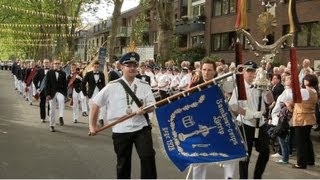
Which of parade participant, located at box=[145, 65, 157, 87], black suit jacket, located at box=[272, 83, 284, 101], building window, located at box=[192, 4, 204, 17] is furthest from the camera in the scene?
building window, located at box=[192, 4, 204, 17]

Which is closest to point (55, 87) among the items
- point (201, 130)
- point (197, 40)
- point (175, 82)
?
point (175, 82)

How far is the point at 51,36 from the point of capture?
69.1m

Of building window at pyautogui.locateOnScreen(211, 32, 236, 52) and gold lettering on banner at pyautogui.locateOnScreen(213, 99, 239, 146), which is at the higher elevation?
building window at pyautogui.locateOnScreen(211, 32, 236, 52)

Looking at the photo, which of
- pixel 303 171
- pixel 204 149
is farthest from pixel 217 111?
pixel 303 171

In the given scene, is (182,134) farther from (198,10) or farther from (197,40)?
(198,10)

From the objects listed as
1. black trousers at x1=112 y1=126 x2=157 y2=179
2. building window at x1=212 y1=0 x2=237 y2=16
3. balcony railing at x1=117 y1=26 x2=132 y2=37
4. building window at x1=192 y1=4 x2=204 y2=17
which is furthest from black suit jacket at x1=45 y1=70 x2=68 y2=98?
balcony railing at x1=117 y1=26 x2=132 y2=37

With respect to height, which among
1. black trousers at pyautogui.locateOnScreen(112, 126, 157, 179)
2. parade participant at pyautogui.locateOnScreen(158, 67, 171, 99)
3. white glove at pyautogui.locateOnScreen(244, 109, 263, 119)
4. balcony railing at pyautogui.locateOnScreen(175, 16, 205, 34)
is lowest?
parade participant at pyautogui.locateOnScreen(158, 67, 171, 99)

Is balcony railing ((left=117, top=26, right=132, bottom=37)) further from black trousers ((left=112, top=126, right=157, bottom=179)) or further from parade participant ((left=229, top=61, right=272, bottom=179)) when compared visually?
black trousers ((left=112, top=126, right=157, bottom=179))

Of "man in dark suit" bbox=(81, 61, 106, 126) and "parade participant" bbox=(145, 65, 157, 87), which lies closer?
"man in dark suit" bbox=(81, 61, 106, 126)

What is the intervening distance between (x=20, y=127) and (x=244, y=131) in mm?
8786

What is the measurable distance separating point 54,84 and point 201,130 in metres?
9.43

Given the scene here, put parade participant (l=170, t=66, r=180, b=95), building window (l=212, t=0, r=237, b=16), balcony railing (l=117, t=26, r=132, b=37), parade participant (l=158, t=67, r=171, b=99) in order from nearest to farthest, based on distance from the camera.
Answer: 1. parade participant (l=170, t=66, r=180, b=95)
2. parade participant (l=158, t=67, r=171, b=99)
3. building window (l=212, t=0, r=237, b=16)
4. balcony railing (l=117, t=26, r=132, b=37)

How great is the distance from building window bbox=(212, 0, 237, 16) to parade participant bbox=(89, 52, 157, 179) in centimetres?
3455

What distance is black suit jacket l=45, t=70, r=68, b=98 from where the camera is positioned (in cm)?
1553
